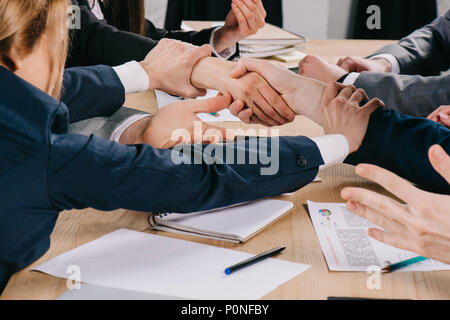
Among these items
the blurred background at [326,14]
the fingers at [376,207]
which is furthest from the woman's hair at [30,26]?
the blurred background at [326,14]

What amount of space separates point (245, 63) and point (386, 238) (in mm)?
890

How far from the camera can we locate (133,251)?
2.62 feet

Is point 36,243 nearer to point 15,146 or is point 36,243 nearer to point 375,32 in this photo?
point 15,146

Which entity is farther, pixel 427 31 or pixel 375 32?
pixel 375 32

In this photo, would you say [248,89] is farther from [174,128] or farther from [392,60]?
[392,60]

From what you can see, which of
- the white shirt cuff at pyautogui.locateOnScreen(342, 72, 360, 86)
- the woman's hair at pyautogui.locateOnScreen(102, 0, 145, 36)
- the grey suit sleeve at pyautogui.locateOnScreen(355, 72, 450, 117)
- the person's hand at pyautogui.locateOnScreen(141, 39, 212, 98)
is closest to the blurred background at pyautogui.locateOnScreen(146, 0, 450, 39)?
the woman's hair at pyautogui.locateOnScreen(102, 0, 145, 36)

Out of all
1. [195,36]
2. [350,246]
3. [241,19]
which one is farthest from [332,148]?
[195,36]

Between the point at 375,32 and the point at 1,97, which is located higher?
the point at 1,97

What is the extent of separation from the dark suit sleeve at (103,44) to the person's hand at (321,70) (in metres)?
→ 0.51

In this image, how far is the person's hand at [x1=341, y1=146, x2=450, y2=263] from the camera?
685 mm

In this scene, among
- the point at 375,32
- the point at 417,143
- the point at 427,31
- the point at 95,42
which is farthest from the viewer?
the point at 375,32

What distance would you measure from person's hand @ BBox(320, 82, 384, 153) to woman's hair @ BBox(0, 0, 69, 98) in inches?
24.4

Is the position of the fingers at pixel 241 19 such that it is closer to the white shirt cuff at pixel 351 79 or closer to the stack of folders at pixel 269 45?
the stack of folders at pixel 269 45

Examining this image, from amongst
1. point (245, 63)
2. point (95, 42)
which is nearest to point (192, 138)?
point (245, 63)
